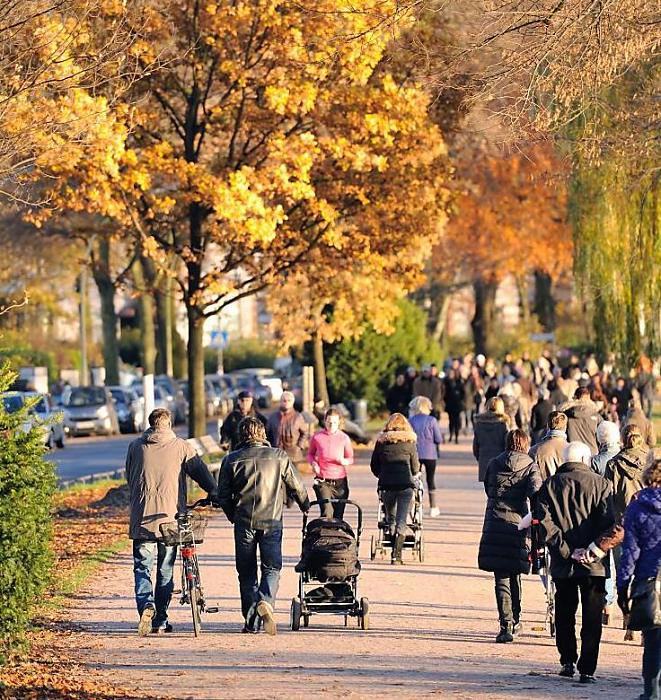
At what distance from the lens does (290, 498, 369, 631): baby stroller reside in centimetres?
1300

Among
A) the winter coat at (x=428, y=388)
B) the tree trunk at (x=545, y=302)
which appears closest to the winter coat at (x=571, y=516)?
the winter coat at (x=428, y=388)

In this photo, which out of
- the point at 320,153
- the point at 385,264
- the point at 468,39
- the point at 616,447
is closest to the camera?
the point at 616,447

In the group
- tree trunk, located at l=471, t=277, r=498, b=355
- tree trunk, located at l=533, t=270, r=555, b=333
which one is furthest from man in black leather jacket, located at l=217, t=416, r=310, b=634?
tree trunk, located at l=533, t=270, r=555, b=333

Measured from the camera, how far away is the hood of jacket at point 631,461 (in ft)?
43.9

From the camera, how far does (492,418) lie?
2022 cm

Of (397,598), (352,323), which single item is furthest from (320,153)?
(352,323)

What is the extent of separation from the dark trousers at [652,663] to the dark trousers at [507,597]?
2688 mm

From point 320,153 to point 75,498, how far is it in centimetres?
695

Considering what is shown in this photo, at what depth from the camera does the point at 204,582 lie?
16.1m

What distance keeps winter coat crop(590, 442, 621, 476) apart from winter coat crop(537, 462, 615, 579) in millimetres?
3118

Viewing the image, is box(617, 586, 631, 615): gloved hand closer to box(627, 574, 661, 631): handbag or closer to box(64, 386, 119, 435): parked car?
box(627, 574, 661, 631): handbag

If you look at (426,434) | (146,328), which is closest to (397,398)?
(426,434)

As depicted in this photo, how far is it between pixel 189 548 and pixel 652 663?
414 cm

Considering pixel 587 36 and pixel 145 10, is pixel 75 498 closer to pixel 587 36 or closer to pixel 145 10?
pixel 145 10
